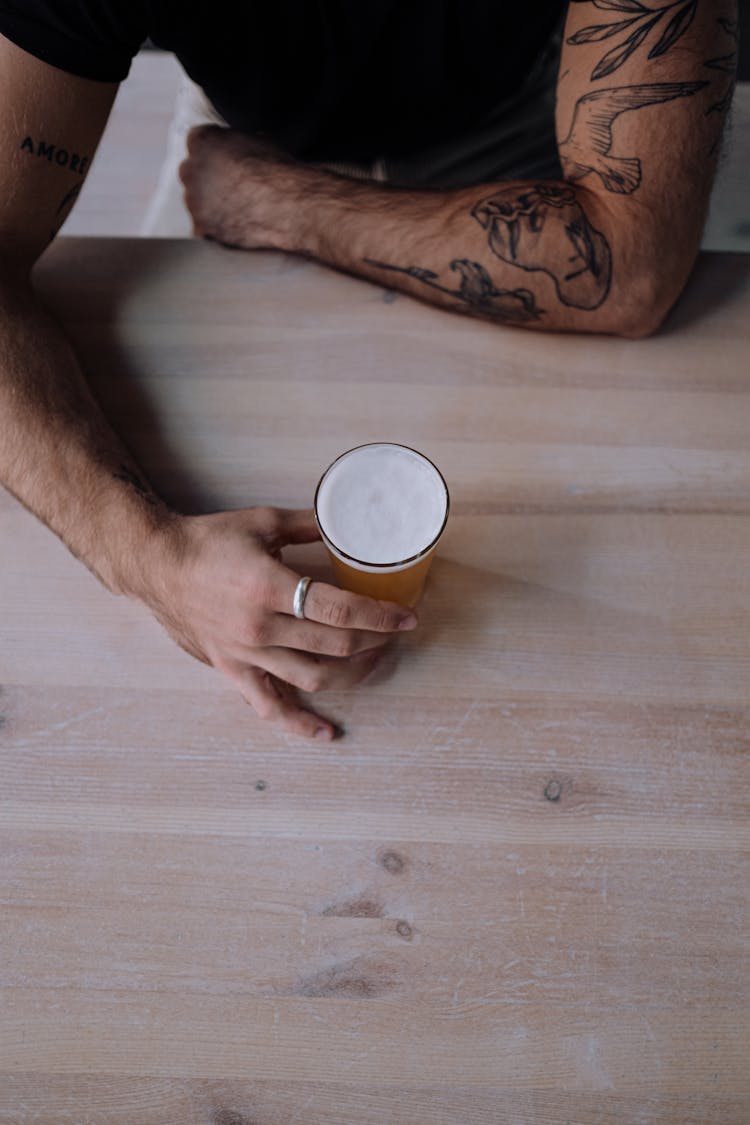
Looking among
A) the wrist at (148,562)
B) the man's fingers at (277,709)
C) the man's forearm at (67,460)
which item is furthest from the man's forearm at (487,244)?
the man's fingers at (277,709)

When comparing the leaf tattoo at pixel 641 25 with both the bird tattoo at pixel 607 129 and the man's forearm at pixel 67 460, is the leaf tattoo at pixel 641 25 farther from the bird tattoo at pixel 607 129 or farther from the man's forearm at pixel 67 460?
the man's forearm at pixel 67 460

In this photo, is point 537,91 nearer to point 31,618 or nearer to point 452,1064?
point 31,618

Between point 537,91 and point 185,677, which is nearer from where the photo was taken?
point 185,677

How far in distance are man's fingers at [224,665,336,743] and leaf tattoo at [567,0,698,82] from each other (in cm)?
87

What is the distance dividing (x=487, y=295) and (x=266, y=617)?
52cm

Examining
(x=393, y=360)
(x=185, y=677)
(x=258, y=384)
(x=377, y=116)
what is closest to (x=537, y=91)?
(x=377, y=116)

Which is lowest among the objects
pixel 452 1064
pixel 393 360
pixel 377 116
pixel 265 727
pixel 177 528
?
pixel 452 1064

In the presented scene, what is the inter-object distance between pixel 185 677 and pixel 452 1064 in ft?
1.47

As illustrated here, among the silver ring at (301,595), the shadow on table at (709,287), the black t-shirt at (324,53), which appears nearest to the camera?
the silver ring at (301,595)

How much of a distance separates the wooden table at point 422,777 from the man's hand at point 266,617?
0.03 metres

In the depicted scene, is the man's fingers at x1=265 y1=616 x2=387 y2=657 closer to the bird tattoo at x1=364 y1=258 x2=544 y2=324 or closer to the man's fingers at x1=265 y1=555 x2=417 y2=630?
the man's fingers at x1=265 y1=555 x2=417 y2=630

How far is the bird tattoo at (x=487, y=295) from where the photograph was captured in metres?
0.99

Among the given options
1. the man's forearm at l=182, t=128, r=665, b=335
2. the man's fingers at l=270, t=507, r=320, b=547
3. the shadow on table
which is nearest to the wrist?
the man's fingers at l=270, t=507, r=320, b=547

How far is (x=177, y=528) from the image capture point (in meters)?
0.87
